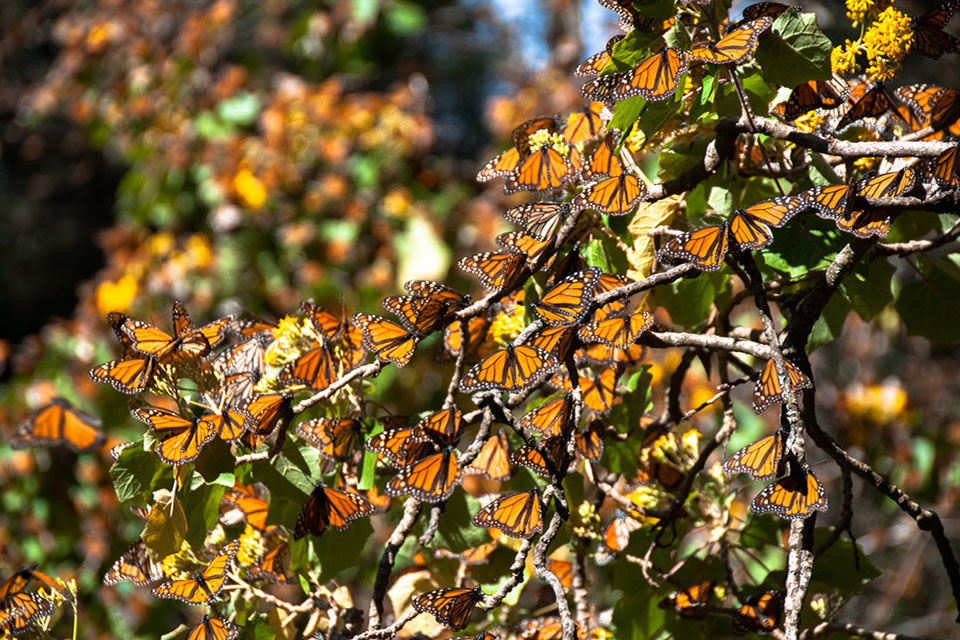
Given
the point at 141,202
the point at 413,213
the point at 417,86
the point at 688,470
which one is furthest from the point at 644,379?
the point at 141,202

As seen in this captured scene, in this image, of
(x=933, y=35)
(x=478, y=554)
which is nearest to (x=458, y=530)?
(x=478, y=554)

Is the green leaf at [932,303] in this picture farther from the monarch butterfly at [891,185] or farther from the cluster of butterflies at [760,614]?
the cluster of butterflies at [760,614]

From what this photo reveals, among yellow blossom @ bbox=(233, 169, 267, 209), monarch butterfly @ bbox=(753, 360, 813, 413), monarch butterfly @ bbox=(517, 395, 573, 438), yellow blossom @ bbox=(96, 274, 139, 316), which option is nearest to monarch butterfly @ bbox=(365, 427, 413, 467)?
monarch butterfly @ bbox=(517, 395, 573, 438)

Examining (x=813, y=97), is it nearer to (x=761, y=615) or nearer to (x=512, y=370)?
(x=512, y=370)

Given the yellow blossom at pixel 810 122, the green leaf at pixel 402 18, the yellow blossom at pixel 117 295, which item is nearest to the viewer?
the yellow blossom at pixel 810 122

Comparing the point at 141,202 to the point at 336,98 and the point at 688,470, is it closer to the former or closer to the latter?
the point at 336,98

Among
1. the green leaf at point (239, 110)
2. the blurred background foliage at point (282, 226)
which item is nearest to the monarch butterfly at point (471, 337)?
the blurred background foliage at point (282, 226)
